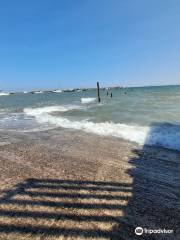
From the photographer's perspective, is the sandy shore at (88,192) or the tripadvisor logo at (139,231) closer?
the tripadvisor logo at (139,231)

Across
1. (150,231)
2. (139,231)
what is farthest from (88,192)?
(150,231)

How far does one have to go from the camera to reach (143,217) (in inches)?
170

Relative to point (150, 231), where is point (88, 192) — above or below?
above

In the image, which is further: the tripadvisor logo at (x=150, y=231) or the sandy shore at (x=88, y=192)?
the sandy shore at (x=88, y=192)

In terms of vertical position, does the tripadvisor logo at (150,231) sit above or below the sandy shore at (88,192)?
below

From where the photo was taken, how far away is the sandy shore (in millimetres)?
4035

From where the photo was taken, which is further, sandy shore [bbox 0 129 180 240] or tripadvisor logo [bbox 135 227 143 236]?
sandy shore [bbox 0 129 180 240]

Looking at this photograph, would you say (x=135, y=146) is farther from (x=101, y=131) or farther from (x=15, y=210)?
(x=15, y=210)

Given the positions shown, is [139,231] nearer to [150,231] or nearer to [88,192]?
[150,231]

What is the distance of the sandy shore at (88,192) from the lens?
13.2ft

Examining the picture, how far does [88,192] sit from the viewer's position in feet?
17.5

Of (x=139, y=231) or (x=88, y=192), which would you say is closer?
(x=139, y=231)

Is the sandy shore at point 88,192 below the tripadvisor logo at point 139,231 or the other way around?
the other way around

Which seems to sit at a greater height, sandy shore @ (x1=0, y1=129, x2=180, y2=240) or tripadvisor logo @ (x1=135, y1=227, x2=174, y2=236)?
sandy shore @ (x1=0, y1=129, x2=180, y2=240)
